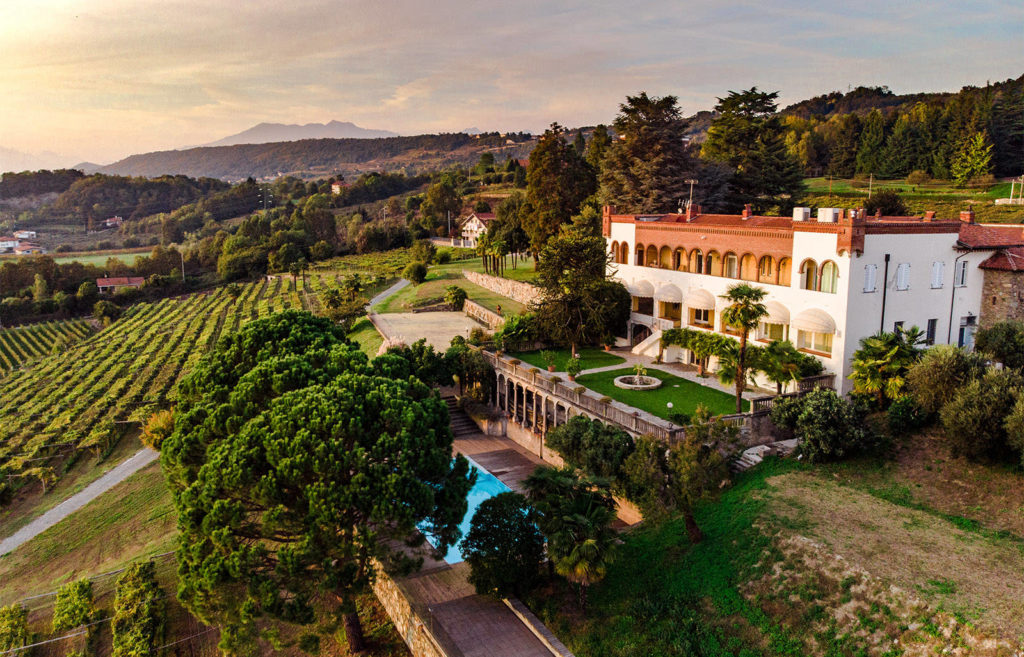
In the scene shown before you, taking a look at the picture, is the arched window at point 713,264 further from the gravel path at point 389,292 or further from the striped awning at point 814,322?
the gravel path at point 389,292

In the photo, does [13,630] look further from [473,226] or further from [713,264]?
[473,226]

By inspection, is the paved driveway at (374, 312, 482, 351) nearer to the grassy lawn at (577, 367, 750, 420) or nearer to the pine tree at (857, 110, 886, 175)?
the grassy lawn at (577, 367, 750, 420)

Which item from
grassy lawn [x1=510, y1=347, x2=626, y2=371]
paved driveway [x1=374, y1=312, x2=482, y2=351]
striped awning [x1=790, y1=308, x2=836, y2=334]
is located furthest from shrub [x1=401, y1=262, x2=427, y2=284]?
striped awning [x1=790, y1=308, x2=836, y2=334]

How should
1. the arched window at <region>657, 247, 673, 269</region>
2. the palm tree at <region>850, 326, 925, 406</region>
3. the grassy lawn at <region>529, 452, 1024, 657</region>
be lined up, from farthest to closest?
1. the arched window at <region>657, 247, 673, 269</region>
2. the palm tree at <region>850, 326, 925, 406</region>
3. the grassy lawn at <region>529, 452, 1024, 657</region>

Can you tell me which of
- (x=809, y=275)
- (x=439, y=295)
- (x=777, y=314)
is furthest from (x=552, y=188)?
(x=809, y=275)

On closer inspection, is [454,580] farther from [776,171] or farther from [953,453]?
[776,171]

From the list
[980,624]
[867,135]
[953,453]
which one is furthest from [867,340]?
[867,135]
